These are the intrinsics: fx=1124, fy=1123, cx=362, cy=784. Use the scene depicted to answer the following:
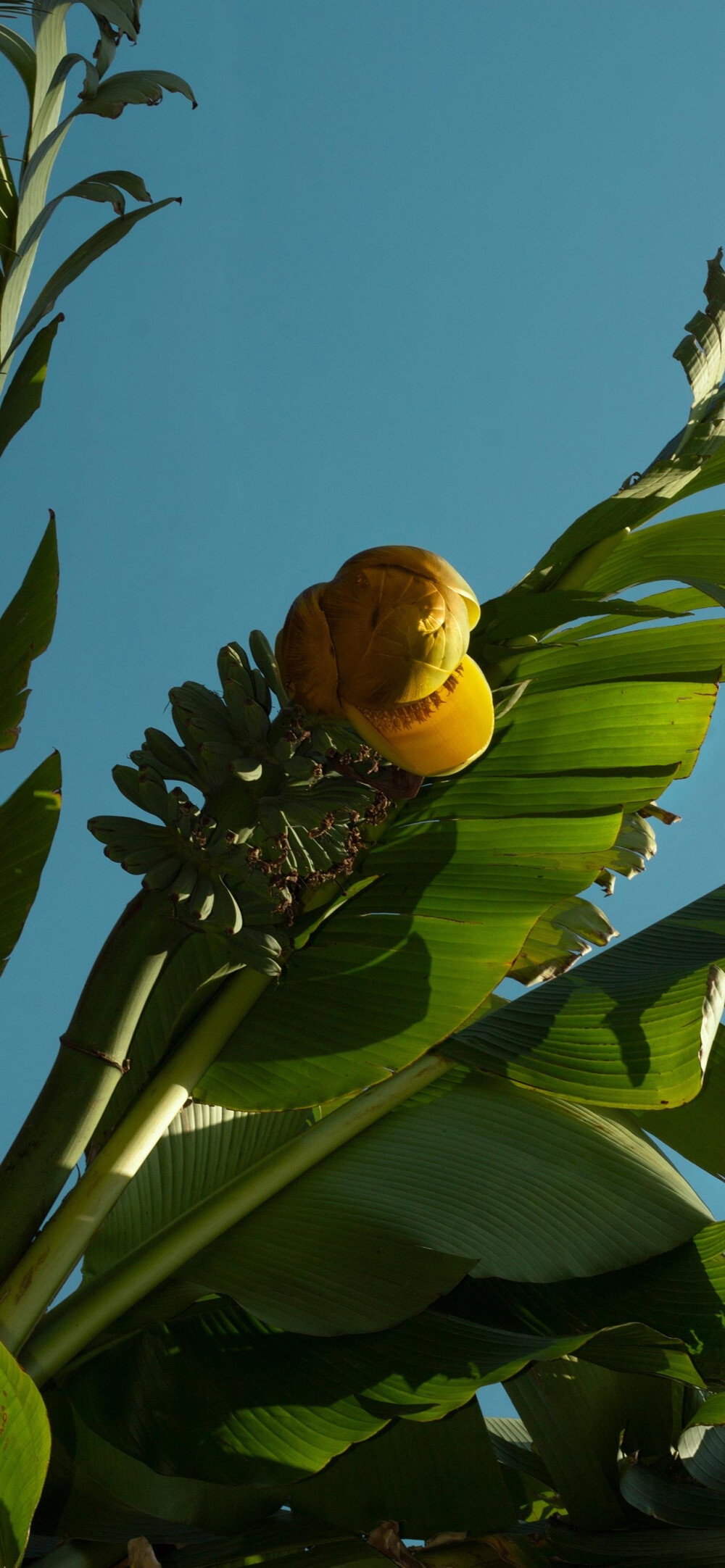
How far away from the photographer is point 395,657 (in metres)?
0.75

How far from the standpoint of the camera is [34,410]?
948 mm

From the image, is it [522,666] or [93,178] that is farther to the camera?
[522,666]

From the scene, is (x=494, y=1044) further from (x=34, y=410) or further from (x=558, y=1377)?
(x=34, y=410)

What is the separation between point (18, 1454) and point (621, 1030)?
57 centimetres

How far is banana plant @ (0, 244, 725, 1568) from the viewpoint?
0.81 metres

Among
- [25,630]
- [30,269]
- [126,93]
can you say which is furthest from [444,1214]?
[126,93]

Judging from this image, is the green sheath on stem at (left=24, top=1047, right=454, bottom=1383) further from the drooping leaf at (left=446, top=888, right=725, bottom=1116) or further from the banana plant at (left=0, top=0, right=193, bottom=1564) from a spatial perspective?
the banana plant at (left=0, top=0, right=193, bottom=1564)

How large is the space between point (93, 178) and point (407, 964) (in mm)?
752

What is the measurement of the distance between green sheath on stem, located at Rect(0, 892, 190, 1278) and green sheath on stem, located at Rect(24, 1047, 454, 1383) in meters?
0.16

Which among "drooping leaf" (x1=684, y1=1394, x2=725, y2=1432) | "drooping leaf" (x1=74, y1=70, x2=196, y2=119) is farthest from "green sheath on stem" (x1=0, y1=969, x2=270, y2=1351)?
"drooping leaf" (x1=74, y1=70, x2=196, y2=119)

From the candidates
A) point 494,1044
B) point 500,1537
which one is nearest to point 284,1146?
point 494,1044

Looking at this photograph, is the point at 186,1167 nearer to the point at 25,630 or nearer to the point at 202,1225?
the point at 202,1225

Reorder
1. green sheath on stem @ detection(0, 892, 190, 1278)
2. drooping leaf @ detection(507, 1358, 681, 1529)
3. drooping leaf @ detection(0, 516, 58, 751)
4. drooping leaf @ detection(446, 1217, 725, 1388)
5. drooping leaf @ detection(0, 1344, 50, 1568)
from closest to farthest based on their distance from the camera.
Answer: drooping leaf @ detection(0, 1344, 50, 1568), green sheath on stem @ detection(0, 892, 190, 1278), drooping leaf @ detection(0, 516, 58, 751), drooping leaf @ detection(446, 1217, 725, 1388), drooping leaf @ detection(507, 1358, 681, 1529)

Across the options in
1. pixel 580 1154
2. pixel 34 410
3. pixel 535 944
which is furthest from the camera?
pixel 535 944
